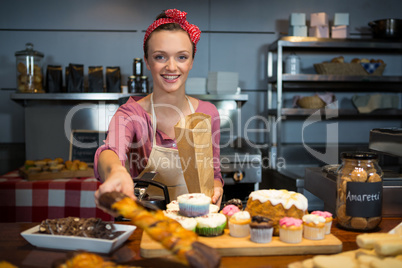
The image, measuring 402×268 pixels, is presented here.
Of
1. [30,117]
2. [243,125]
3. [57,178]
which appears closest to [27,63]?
[30,117]

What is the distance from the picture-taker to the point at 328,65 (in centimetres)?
357

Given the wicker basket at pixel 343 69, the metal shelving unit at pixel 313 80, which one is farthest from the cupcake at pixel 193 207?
the wicker basket at pixel 343 69

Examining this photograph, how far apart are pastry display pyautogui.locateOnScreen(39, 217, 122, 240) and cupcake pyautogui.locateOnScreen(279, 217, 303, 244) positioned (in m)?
0.46

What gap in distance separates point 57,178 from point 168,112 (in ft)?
3.76

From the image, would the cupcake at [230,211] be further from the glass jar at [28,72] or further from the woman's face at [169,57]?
the glass jar at [28,72]

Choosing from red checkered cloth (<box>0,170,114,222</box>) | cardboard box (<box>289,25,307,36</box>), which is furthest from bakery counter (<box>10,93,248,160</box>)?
red checkered cloth (<box>0,170,114,222</box>)

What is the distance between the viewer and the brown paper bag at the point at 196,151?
1.50m

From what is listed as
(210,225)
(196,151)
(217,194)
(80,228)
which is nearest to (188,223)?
(210,225)

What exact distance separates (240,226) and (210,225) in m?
0.09

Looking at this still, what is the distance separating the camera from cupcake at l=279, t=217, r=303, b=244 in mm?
1026

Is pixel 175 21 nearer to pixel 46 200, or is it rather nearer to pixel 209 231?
pixel 209 231

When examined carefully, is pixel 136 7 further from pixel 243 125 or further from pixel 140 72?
pixel 243 125

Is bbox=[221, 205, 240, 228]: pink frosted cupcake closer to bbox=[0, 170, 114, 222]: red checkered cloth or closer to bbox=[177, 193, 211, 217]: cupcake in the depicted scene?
bbox=[177, 193, 211, 217]: cupcake

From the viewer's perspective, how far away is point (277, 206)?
1.14m
